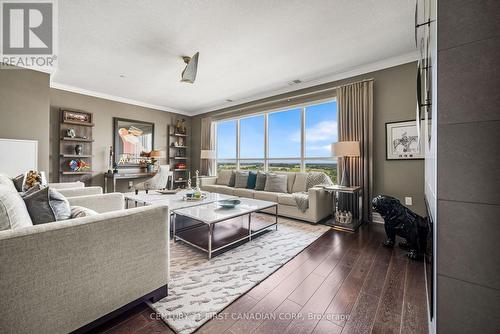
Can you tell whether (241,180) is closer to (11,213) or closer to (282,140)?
(282,140)

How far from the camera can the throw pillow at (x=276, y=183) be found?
4141mm

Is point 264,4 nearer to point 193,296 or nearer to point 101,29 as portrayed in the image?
point 101,29

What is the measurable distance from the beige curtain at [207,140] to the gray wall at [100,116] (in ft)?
4.08

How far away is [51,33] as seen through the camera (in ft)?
8.30

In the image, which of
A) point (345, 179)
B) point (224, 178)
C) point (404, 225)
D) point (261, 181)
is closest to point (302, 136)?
point (261, 181)

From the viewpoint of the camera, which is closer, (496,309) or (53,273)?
(496,309)

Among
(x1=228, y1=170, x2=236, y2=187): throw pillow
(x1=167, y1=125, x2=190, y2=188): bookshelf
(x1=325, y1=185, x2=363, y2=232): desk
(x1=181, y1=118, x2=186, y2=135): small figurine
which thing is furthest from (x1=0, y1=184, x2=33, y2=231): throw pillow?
(x1=181, y1=118, x2=186, y2=135): small figurine

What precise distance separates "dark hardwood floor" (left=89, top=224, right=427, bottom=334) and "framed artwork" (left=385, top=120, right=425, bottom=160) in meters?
1.66

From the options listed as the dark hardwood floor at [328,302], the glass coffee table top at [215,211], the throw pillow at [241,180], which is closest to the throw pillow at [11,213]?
the dark hardwood floor at [328,302]

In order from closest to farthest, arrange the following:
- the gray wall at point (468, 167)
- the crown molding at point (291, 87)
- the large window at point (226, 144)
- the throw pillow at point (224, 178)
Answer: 1. the gray wall at point (468, 167)
2. the crown molding at point (291, 87)
3. the throw pillow at point (224, 178)
4. the large window at point (226, 144)

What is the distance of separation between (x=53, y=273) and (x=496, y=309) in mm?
1885

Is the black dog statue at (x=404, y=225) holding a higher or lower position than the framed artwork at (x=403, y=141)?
lower

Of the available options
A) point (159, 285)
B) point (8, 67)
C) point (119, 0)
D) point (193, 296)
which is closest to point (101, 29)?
point (119, 0)

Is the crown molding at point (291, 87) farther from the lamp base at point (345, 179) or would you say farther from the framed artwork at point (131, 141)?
the lamp base at point (345, 179)
